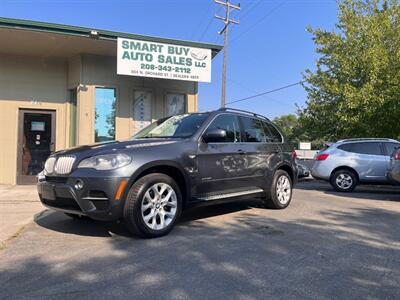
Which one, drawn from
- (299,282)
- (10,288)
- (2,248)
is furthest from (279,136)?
(10,288)

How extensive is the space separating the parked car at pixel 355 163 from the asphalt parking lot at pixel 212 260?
5.28 m

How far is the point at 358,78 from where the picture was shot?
1841 cm

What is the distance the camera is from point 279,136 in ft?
28.7

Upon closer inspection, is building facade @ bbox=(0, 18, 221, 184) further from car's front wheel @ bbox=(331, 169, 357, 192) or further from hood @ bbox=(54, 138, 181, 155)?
hood @ bbox=(54, 138, 181, 155)

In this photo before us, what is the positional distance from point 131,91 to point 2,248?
8.55 metres

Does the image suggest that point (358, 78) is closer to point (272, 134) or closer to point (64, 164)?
point (272, 134)

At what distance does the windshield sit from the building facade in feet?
17.9

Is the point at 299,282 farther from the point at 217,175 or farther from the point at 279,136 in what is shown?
the point at 279,136

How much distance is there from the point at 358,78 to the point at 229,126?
42.0 ft

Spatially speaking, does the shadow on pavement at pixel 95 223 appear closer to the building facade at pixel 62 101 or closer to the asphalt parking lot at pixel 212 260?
the asphalt parking lot at pixel 212 260

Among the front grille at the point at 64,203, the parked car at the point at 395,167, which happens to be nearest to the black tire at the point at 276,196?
the parked car at the point at 395,167

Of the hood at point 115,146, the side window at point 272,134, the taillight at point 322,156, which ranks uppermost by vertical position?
the side window at point 272,134

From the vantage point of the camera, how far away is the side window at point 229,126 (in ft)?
23.4

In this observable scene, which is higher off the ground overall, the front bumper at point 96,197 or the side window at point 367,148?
the side window at point 367,148
